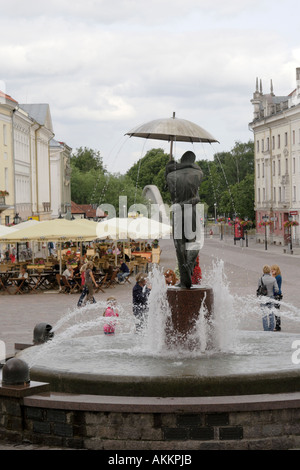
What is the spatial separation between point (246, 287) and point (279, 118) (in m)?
51.0

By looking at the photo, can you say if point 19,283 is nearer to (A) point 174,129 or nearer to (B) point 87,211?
(A) point 174,129

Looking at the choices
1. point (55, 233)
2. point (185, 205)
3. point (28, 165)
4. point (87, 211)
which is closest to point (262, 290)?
point (185, 205)

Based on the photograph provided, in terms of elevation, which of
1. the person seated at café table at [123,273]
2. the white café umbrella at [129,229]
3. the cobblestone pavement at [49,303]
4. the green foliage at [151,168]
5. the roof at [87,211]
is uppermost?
the green foliage at [151,168]

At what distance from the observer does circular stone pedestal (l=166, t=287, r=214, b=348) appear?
41.3ft

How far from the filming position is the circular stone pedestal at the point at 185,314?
41.3 feet

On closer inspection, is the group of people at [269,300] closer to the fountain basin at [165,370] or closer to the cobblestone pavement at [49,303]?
the cobblestone pavement at [49,303]

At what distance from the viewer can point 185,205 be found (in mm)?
13344

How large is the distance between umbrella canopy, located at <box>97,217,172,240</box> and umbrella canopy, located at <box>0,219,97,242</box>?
0.87 metres

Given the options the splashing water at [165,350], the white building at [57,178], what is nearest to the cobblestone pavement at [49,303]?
the splashing water at [165,350]

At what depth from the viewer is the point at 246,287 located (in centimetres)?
2939

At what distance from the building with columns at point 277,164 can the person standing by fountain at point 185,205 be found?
182 ft

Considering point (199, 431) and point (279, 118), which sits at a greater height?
point (279, 118)
